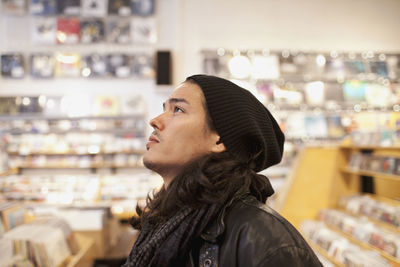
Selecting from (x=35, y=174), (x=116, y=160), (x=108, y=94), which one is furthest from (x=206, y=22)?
(x=35, y=174)

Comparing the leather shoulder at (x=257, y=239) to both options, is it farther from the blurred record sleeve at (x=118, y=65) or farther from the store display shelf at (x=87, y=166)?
the blurred record sleeve at (x=118, y=65)

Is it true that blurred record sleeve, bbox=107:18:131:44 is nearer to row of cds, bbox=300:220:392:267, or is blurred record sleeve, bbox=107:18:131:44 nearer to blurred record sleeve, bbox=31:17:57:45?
blurred record sleeve, bbox=31:17:57:45

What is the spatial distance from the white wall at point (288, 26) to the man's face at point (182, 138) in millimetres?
3975

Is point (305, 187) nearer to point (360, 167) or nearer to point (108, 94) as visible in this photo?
point (360, 167)

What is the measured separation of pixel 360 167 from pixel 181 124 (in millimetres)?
2187

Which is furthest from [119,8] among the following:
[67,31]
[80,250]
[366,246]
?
[366,246]

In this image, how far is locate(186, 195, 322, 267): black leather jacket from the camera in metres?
0.67

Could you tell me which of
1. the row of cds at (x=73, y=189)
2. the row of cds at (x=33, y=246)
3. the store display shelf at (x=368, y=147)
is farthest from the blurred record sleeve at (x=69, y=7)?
the store display shelf at (x=368, y=147)

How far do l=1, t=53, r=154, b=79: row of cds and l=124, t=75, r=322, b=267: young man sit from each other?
395 centimetres

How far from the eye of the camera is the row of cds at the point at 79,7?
4.74 meters

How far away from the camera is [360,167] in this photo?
8.41ft

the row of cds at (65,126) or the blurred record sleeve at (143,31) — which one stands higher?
the blurred record sleeve at (143,31)

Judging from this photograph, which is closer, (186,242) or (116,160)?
(186,242)

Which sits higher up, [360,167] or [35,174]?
[360,167]
